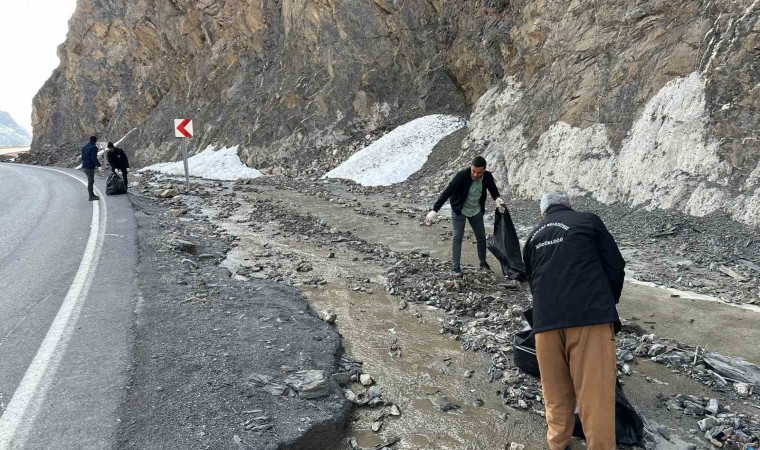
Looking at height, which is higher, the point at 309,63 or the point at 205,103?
the point at 309,63

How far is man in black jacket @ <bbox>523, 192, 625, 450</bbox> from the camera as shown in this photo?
2.90m

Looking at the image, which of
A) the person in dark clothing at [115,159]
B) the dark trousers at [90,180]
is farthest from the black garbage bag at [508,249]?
the person in dark clothing at [115,159]

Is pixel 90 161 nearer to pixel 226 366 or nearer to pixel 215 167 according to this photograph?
pixel 215 167

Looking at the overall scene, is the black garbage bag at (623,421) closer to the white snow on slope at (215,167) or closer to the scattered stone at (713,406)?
the scattered stone at (713,406)

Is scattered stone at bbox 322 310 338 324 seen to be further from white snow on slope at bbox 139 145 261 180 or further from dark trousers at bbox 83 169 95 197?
white snow on slope at bbox 139 145 261 180

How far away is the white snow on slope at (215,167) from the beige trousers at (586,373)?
782 inches

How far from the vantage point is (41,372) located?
12.0 ft

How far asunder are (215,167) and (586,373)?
2269 centimetres

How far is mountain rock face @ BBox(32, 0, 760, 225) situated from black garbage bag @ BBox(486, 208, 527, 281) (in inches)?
162

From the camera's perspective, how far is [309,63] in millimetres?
25156

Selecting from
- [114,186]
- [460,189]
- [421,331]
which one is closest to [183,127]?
[114,186]

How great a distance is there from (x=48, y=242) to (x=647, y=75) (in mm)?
12860

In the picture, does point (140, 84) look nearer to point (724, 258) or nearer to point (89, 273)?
point (89, 273)

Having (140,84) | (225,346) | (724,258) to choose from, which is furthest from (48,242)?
(140,84)
